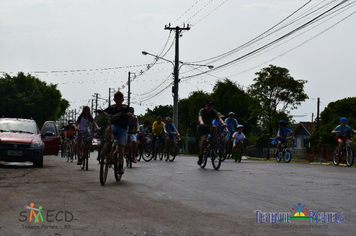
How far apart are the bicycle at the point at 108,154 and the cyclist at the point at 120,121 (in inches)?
3.4

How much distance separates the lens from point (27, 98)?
70.6 metres

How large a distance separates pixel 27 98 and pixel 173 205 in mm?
66405

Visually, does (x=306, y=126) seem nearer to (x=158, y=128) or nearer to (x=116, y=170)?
Result: (x=158, y=128)

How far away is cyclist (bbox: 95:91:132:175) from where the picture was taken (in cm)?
1072

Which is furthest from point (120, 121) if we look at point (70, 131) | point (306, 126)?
point (306, 126)

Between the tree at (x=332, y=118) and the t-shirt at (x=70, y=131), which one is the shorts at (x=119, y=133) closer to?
the t-shirt at (x=70, y=131)

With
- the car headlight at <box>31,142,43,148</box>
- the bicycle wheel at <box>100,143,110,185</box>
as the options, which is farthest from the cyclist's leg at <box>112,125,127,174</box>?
the car headlight at <box>31,142,43,148</box>

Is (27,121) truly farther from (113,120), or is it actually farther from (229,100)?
(229,100)

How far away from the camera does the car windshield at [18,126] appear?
17281 millimetres

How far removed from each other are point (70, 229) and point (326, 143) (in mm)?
A: 56110

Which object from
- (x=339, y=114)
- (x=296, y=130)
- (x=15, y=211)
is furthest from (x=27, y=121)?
(x=296, y=130)

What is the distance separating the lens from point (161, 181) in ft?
35.2


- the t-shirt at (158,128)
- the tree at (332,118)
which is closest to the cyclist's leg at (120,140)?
the t-shirt at (158,128)

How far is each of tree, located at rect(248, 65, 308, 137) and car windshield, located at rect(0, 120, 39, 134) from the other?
5559 centimetres
